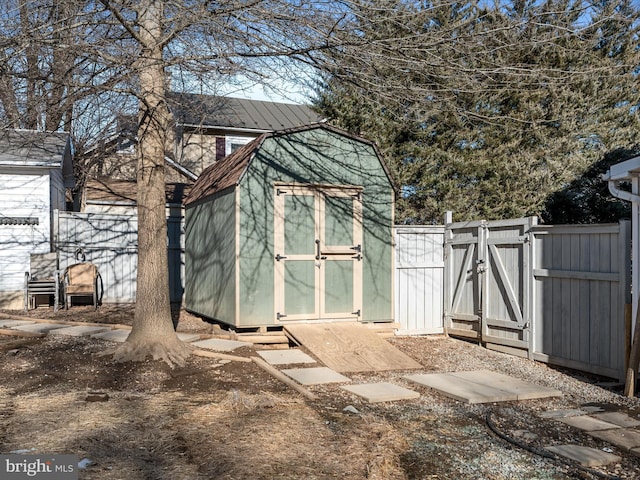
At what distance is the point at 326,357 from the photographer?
7449 mm

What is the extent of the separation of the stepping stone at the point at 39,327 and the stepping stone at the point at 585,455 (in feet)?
22.7

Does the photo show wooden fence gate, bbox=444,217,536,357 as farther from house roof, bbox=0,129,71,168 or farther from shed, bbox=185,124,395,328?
house roof, bbox=0,129,71,168

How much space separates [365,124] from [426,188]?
2.12 meters

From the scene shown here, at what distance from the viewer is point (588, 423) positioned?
515 centimetres

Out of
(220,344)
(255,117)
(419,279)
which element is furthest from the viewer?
(255,117)

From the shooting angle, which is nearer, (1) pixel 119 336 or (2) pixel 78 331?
(1) pixel 119 336

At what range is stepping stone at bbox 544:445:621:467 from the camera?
415cm

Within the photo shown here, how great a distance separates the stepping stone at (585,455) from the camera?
4.15 m

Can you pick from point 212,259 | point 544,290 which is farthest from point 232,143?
point 544,290

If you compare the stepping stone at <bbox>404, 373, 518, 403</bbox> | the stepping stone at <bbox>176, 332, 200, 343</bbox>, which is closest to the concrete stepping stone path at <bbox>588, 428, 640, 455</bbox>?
the stepping stone at <bbox>404, 373, 518, 403</bbox>

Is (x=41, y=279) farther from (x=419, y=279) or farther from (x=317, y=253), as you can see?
(x=419, y=279)

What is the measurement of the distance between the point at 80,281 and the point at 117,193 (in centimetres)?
385

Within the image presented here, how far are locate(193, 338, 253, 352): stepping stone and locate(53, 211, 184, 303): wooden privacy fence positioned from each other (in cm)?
452

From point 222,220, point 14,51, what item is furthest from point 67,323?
point 14,51
